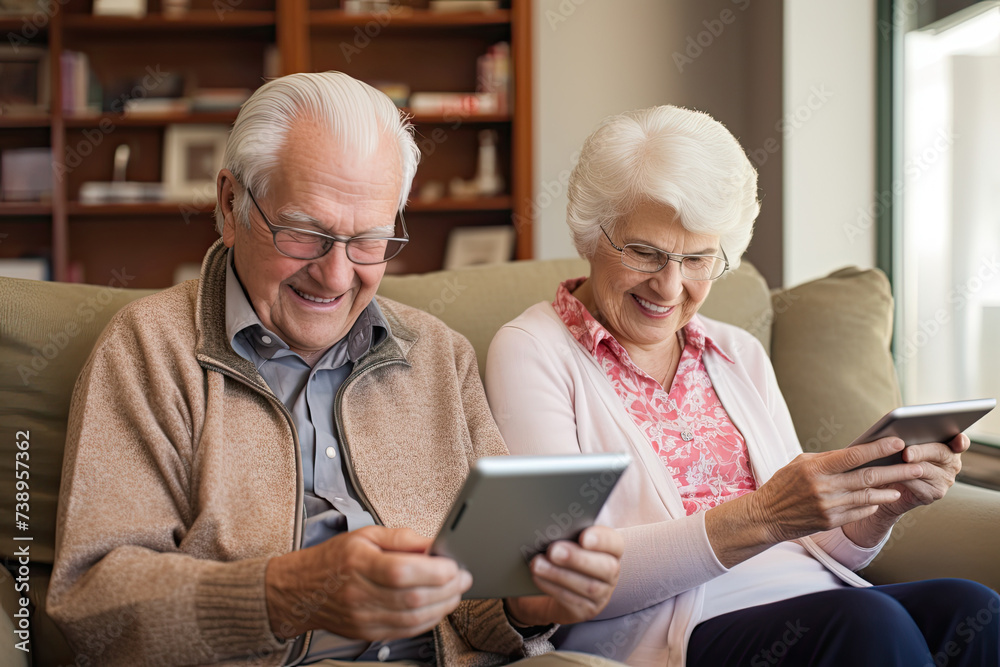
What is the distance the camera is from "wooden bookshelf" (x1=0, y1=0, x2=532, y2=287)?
335 cm

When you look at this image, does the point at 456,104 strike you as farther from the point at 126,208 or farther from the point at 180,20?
the point at 126,208

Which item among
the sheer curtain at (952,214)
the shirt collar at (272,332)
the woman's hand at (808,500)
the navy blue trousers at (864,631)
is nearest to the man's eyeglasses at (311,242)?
the shirt collar at (272,332)

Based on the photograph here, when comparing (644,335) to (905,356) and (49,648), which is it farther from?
(905,356)

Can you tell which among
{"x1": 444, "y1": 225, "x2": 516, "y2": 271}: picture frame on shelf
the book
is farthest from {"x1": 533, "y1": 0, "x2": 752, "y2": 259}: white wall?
the book

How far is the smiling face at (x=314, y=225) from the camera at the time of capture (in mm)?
1187

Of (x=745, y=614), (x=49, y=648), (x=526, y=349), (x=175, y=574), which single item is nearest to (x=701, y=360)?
(x=526, y=349)

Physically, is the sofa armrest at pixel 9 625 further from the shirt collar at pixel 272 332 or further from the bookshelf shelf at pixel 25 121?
the bookshelf shelf at pixel 25 121

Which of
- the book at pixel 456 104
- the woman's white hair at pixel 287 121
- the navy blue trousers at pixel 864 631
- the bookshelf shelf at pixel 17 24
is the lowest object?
the navy blue trousers at pixel 864 631

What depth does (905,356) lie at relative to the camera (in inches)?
115

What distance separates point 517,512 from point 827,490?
52 centimetres

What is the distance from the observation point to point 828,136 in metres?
2.99

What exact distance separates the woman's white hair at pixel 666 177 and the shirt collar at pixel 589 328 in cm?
9

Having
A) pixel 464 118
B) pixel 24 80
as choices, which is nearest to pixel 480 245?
pixel 464 118

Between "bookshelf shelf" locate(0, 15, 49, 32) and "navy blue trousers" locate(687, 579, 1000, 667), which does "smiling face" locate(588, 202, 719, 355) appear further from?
"bookshelf shelf" locate(0, 15, 49, 32)
